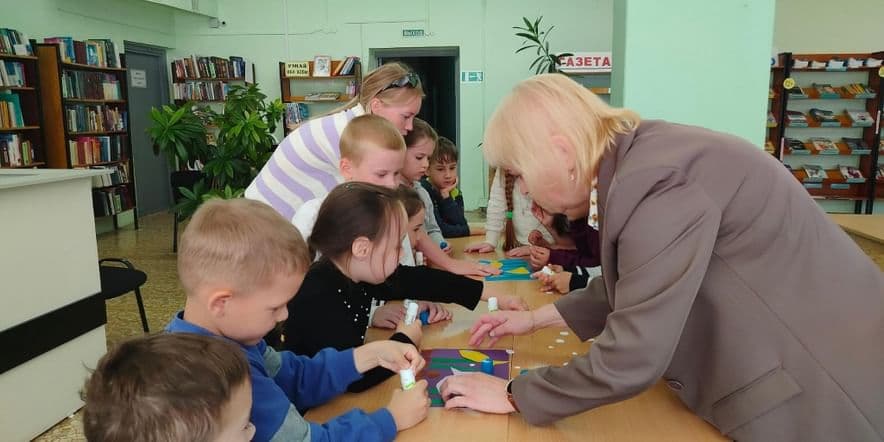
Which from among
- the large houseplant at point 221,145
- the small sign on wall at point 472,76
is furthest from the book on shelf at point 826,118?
the large houseplant at point 221,145

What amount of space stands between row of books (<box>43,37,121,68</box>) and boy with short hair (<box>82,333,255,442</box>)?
24.0 ft

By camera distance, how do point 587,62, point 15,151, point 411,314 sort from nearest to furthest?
point 411,314
point 15,151
point 587,62

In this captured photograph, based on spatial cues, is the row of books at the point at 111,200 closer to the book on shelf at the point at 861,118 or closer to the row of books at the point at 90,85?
the row of books at the point at 90,85

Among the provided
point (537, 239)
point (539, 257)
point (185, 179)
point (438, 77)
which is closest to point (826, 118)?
point (438, 77)

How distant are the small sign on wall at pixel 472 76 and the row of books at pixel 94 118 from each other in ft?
14.9

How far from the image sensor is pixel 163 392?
2.75 ft

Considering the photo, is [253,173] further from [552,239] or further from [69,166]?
[552,239]

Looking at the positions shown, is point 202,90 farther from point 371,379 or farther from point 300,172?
point 371,379

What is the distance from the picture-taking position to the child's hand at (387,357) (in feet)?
4.36

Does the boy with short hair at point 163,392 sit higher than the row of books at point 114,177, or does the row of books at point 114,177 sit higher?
the boy with short hair at point 163,392

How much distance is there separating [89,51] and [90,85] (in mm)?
391

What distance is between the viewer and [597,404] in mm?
1070

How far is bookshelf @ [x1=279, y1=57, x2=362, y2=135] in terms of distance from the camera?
29.2 ft

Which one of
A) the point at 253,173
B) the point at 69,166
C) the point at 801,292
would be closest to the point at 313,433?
the point at 801,292
